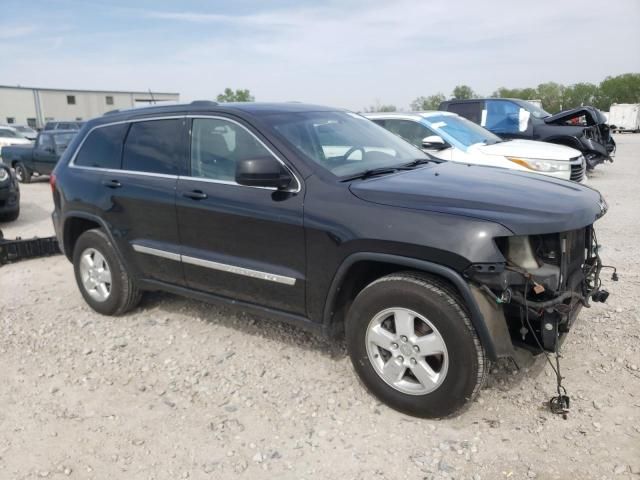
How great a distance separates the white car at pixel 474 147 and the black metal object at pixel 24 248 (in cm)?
510

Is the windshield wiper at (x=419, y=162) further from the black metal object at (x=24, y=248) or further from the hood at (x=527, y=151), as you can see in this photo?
the black metal object at (x=24, y=248)

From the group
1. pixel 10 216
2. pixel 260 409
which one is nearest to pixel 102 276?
pixel 260 409

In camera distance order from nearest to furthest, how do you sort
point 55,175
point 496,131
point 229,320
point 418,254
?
point 418,254 < point 229,320 < point 55,175 < point 496,131

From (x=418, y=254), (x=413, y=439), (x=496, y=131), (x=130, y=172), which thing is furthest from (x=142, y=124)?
(x=496, y=131)

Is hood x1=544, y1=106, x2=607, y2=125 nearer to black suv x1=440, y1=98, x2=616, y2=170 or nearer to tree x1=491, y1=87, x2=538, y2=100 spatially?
black suv x1=440, y1=98, x2=616, y2=170

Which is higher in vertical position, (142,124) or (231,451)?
(142,124)

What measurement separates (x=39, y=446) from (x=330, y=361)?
1.87 meters

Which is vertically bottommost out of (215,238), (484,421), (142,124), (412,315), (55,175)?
(484,421)

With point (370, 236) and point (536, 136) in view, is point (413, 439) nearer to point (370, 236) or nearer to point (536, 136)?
point (370, 236)

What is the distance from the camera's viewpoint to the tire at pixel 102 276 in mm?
4555

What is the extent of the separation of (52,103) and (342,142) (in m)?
68.4

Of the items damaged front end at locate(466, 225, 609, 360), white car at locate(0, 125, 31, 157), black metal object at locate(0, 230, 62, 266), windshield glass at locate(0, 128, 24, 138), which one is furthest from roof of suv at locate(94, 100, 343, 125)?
windshield glass at locate(0, 128, 24, 138)

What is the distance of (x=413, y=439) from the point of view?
295cm

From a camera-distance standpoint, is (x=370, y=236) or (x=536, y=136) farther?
(x=536, y=136)
